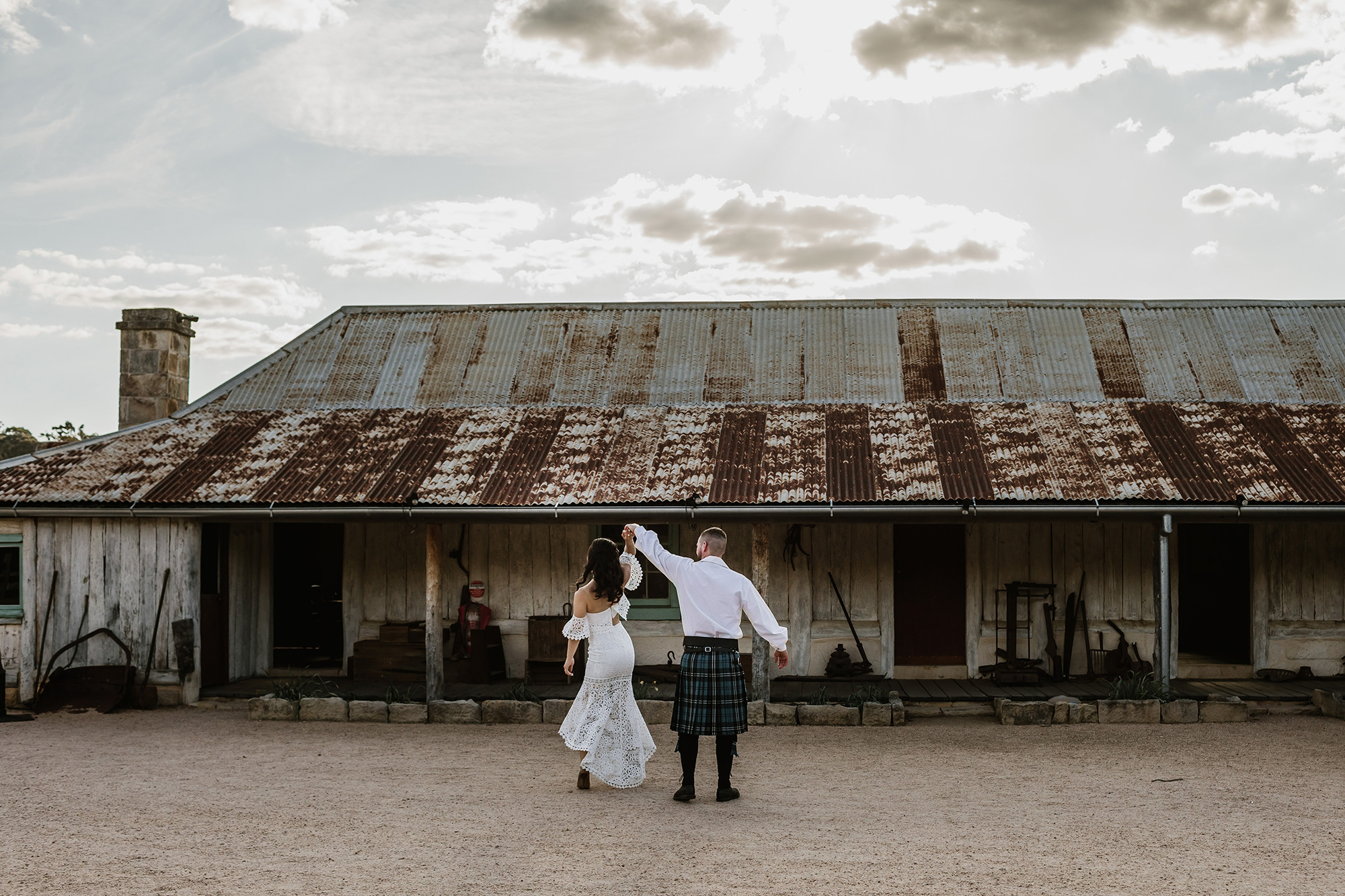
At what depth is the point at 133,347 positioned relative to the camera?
14125 mm

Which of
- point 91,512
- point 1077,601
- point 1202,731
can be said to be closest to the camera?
point 1202,731

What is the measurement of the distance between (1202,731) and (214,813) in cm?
820

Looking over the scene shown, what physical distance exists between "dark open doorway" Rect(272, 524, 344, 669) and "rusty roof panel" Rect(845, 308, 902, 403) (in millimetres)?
6928

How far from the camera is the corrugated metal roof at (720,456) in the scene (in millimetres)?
10250

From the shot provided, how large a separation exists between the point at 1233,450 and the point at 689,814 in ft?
25.3

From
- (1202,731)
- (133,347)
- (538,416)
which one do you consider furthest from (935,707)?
(133,347)

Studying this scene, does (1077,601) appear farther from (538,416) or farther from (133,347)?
(133,347)


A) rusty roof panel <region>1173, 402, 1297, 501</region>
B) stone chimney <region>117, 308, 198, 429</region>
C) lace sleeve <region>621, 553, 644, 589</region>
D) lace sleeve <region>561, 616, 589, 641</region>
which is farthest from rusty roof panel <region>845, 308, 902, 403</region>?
stone chimney <region>117, 308, 198, 429</region>

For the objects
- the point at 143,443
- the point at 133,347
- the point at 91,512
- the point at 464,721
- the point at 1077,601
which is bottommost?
the point at 464,721

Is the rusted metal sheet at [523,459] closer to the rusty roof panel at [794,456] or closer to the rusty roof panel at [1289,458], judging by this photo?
the rusty roof panel at [794,456]

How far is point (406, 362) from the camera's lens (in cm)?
1394

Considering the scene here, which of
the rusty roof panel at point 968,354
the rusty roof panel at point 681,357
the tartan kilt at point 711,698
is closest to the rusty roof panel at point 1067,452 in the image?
the rusty roof panel at point 968,354

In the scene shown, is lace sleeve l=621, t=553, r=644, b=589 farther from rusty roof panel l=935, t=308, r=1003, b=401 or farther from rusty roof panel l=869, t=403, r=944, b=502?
rusty roof panel l=935, t=308, r=1003, b=401

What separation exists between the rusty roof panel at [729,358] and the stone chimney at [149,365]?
7307 mm
